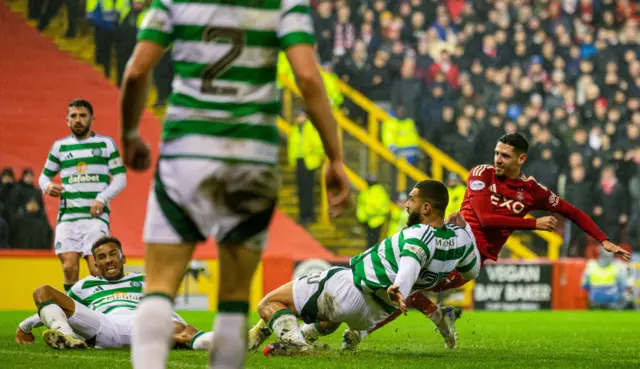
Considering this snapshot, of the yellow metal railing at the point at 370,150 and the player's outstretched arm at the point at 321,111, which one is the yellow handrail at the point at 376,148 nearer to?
the yellow metal railing at the point at 370,150

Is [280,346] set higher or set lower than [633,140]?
lower

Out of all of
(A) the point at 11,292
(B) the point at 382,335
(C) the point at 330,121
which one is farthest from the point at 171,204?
(A) the point at 11,292

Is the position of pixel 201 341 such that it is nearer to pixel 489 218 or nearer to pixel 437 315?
pixel 437 315

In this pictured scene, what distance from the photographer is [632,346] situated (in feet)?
34.5

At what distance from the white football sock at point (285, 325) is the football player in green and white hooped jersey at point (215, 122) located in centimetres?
354

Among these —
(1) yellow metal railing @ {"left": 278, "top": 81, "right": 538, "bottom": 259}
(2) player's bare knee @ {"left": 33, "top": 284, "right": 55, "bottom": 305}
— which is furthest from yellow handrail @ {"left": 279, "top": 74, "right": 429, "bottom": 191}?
(2) player's bare knee @ {"left": 33, "top": 284, "right": 55, "bottom": 305}

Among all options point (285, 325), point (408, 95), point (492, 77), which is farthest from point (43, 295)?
point (492, 77)

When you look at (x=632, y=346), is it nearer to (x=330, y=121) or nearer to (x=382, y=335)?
(x=382, y=335)

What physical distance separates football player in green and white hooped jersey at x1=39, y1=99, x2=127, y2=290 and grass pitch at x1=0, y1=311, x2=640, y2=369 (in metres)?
0.86

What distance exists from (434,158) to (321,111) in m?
16.7

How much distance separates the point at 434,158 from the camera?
21094mm

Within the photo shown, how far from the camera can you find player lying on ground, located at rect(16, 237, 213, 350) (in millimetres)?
8523

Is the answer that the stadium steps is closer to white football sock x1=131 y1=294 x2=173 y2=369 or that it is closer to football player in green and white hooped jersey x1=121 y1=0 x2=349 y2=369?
football player in green and white hooped jersey x1=121 y1=0 x2=349 y2=369

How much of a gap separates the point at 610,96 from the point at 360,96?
5096mm
